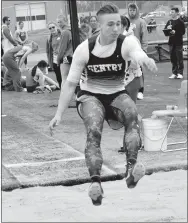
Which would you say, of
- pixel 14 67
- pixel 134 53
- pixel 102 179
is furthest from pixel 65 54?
pixel 134 53

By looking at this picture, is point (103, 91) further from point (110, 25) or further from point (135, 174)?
point (135, 174)

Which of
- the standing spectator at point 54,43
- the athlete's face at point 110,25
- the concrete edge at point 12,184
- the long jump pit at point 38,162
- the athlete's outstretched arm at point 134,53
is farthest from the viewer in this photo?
the standing spectator at point 54,43

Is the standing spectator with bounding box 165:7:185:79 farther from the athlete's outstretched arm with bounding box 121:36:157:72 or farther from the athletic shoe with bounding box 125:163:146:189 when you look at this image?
the athletic shoe with bounding box 125:163:146:189

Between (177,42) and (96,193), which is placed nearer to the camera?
(96,193)

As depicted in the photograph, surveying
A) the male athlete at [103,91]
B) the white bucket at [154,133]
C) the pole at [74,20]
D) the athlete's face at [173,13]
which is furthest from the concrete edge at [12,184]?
the athlete's face at [173,13]

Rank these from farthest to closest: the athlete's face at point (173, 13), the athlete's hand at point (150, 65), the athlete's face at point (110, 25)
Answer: the athlete's face at point (173, 13)
the athlete's face at point (110, 25)
the athlete's hand at point (150, 65)

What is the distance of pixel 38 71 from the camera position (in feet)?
54.6

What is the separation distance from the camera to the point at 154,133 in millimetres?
10023

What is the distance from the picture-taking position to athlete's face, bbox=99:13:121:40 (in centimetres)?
525

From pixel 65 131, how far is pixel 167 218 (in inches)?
183

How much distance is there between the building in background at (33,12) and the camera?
2898 cm

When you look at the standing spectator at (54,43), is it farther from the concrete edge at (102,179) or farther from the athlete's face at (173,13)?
the concrete edge at (102,179)

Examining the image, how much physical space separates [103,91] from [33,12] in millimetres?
24309

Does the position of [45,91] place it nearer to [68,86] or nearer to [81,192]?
[81,192]
